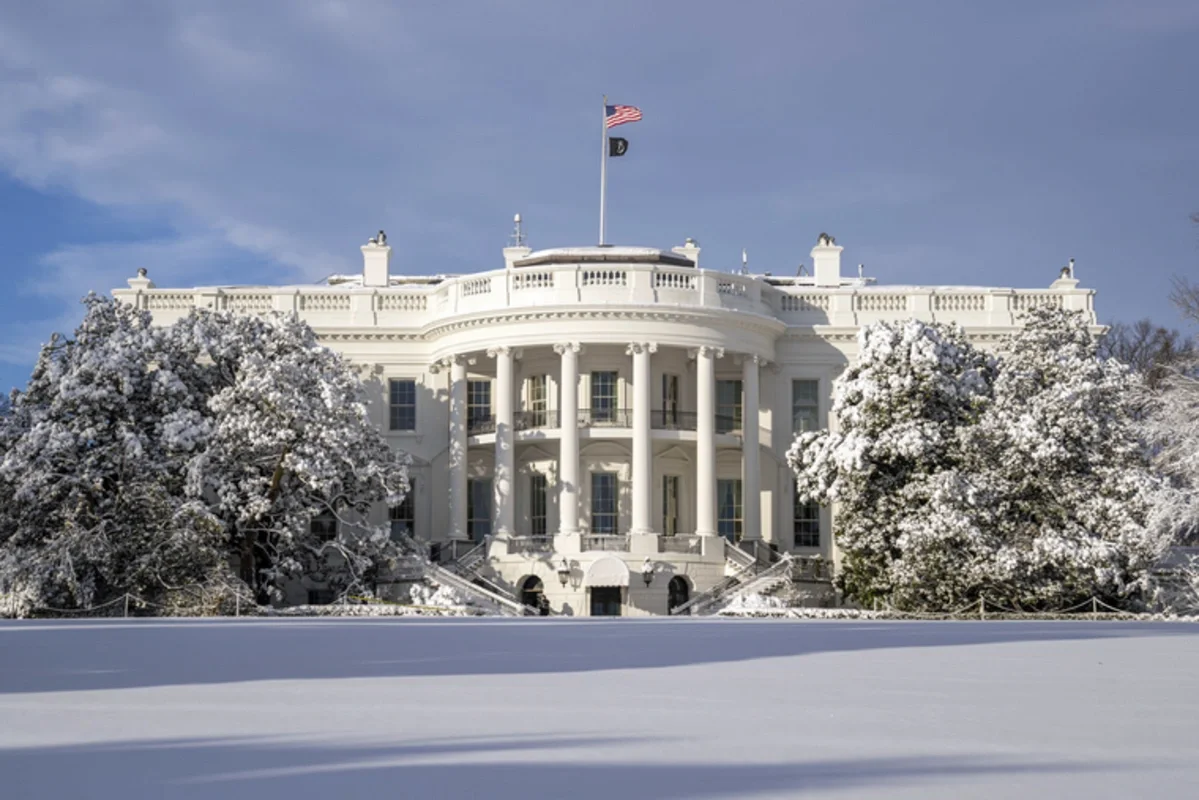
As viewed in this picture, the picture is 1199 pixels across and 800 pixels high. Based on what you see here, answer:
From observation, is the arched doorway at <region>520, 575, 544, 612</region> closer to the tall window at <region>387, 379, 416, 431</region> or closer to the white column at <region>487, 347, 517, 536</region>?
the white column at <region>487, 347, 517, 536</region>

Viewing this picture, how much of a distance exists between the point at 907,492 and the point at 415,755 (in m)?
27.3

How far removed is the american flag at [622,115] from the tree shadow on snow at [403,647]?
22.7m

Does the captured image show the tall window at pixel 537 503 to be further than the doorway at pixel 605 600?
Yes

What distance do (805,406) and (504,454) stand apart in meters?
9.69

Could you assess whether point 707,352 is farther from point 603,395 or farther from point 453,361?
point 453,361

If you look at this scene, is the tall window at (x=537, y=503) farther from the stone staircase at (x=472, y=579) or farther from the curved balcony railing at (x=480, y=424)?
the stone staircase at (x=472, y=579)

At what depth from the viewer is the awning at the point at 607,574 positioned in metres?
37.0

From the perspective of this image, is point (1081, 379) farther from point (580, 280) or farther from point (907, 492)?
point (580, 280)

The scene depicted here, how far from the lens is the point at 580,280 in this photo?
39438 mm

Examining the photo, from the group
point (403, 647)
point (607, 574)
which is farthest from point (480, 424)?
point (403, 647)

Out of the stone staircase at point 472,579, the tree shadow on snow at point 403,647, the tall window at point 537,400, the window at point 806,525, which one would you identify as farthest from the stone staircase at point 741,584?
the tree shadow on snow at point 403,647

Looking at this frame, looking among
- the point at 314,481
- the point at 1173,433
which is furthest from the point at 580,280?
the point at 1173,433

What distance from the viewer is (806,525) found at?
42250mm

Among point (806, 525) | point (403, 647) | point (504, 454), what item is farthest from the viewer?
point (806, 525)
